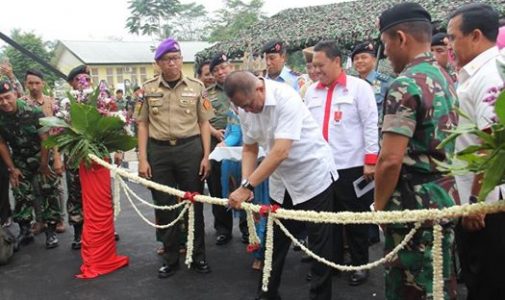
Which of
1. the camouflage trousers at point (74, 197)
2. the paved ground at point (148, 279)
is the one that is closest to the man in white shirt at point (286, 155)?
the paved ground at point (148, 279)

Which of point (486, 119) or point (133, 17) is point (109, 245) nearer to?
point (486, 119)

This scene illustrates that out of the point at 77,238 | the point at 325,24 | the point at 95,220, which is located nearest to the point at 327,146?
the point at 95,220

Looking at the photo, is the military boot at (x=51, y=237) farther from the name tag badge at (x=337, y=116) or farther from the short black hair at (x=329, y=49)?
the short black hair at (x=329, y=49)

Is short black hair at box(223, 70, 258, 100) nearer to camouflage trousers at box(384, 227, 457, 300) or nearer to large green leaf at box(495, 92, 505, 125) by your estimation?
camouflage trousers at box(384, 227, 457, 300)

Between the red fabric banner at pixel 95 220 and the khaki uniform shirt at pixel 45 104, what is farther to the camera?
the khaki uniform shirt at pixel 45 104

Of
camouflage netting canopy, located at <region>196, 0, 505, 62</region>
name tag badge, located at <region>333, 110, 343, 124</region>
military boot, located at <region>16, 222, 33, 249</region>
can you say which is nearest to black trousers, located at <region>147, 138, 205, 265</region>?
name tag badge, located at <region>333, 110, 343, 124</region>

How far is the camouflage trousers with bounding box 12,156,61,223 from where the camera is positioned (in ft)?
16.2

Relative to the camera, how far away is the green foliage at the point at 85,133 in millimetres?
3928

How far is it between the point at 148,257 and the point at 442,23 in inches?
305

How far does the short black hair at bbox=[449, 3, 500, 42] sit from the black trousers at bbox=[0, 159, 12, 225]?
4.70 meters

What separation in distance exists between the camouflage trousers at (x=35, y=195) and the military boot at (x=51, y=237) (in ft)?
0.24

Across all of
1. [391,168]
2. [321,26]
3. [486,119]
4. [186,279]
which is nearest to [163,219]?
[186,279]

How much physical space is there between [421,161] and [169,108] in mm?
2353

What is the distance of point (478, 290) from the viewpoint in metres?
2.27
